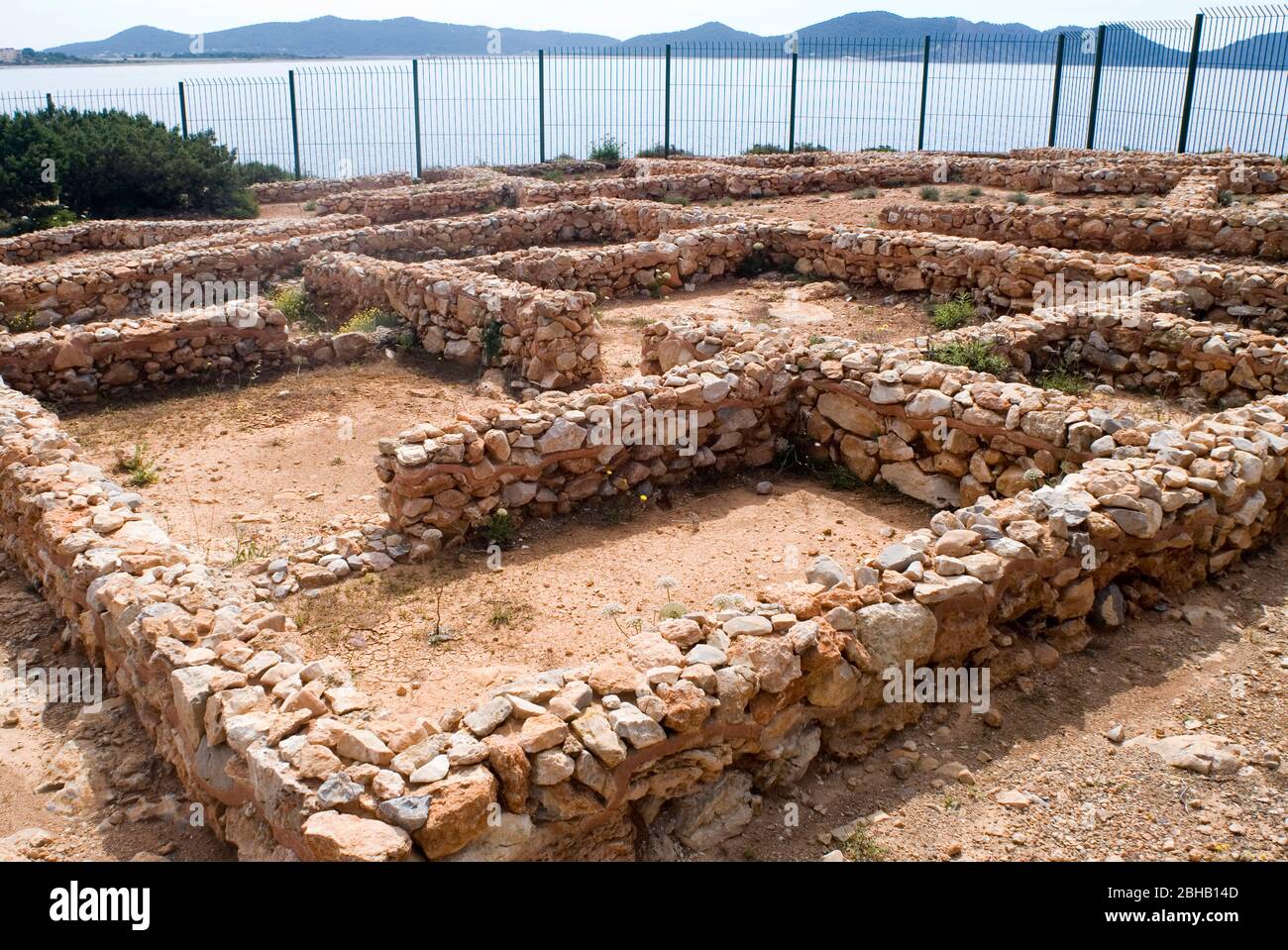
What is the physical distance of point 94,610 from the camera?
5.45m

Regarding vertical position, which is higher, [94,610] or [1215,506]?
[1215,506]

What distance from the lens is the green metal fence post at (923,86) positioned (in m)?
27.1

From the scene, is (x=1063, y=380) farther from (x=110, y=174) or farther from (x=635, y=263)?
(x=110, y=174)

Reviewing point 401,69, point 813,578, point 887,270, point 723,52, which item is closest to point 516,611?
point 813,578

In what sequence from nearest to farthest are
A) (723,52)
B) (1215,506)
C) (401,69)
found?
(1215,506)
(401,69)
(723,52)

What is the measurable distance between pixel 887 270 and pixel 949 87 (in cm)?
1735

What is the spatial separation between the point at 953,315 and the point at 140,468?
8.23 meters

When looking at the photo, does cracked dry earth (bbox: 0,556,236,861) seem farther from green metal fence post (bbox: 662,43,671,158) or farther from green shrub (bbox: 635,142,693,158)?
green metal fence post (bbox: 662,43,671,158)

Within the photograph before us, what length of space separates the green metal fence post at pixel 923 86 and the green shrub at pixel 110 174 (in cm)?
1678

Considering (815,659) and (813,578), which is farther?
(813,578)

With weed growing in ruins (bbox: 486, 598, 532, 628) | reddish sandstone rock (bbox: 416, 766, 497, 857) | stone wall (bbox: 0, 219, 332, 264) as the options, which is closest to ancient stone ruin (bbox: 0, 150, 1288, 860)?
reddish sandstone rock (bbox: 416, 766, 497, 857)

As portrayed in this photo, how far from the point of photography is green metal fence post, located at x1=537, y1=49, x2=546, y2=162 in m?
28.0

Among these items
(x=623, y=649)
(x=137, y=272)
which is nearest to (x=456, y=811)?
(x=623, y=649)

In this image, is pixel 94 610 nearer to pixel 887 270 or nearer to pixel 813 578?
pixel 813 578
